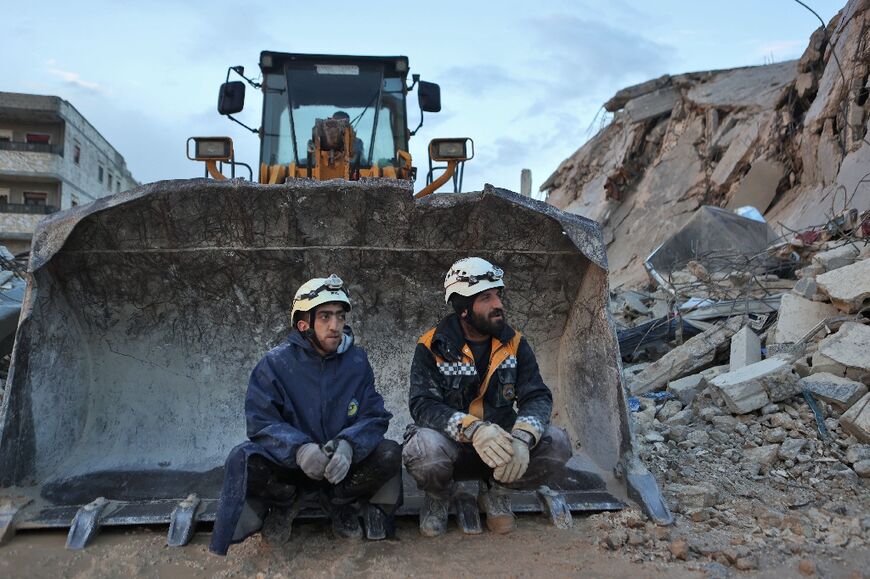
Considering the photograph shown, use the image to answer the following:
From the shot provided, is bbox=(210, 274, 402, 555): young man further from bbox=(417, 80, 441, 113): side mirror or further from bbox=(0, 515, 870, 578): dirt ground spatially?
bbox=(417, 80, 441, 113): side mirror

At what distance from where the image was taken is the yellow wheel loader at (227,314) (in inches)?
127

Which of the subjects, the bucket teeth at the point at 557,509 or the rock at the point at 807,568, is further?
the bucket teeth at the point at 557,509

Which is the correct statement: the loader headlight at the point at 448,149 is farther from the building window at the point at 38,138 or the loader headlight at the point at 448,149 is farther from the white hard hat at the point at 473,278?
the building window at the point at 38,138

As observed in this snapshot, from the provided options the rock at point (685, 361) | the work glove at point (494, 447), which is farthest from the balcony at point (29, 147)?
the work glove at point (494, 447)

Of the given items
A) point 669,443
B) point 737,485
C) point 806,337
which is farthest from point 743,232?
point 737,485

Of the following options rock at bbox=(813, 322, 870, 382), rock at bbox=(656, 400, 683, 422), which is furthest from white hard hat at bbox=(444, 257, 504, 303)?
rock at bbox=(813, 322, 870, 382)

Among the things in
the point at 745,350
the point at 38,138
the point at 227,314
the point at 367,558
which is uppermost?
the point at 38,138

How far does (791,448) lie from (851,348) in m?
0.86

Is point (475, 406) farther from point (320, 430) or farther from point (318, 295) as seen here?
point (318, 295)

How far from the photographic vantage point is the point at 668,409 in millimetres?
4566

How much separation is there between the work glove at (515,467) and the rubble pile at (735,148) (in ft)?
18.4

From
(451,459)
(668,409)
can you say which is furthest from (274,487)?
(668,409)

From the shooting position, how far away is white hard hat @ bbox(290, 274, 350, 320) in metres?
2.85

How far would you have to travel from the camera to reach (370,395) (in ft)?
9.66
